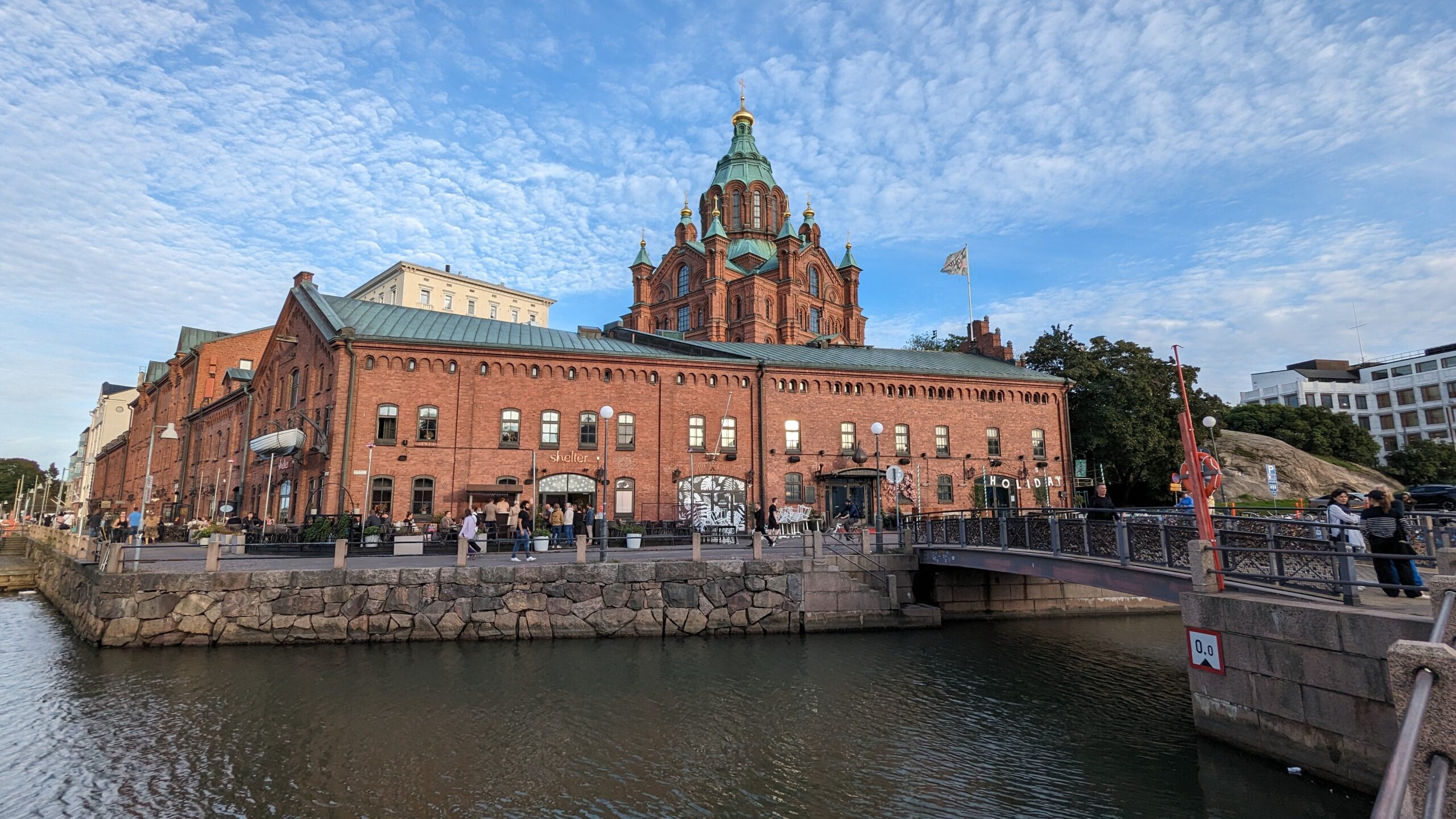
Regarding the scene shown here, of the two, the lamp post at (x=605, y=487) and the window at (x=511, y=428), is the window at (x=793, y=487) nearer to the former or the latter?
the lamp post at (x=605, y=487)

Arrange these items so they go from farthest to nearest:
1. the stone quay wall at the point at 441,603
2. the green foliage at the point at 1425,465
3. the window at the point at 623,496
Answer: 1. the green foliage at the point at 1425,465
2. the window at the point at 623,496
3. the stone quay wall at the point at 441,603

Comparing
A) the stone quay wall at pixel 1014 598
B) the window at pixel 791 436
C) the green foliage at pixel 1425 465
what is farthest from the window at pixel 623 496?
the green foliage at pixel 1425 465

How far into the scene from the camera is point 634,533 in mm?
24141

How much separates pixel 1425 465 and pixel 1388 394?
3733cm

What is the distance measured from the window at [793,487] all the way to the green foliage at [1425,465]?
5304 cm

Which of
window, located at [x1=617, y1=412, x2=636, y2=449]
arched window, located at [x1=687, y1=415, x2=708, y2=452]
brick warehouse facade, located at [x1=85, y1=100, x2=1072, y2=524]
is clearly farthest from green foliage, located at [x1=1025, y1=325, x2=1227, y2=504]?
window, located at [x1=617, y1=412, x2=636, y2=449]

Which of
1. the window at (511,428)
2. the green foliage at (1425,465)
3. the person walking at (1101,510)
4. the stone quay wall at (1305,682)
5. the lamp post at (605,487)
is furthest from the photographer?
the green foliage at (1425,465)

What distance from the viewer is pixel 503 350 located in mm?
32000

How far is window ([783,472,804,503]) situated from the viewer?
35.2 meters

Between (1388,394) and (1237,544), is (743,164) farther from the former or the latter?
(1388,394)

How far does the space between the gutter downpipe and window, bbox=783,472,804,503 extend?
1803cm

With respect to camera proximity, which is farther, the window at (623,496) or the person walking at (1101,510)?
the window at (623,496)

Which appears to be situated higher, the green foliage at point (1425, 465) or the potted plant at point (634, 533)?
the green foliage at point (1425, 465)

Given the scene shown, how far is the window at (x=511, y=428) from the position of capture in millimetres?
31547
